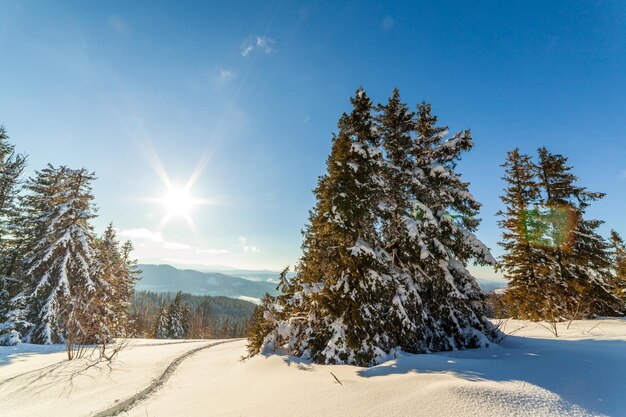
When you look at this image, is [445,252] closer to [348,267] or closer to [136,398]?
[348,267]

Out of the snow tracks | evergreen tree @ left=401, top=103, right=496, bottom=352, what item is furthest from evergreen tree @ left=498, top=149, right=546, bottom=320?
the snow tracks

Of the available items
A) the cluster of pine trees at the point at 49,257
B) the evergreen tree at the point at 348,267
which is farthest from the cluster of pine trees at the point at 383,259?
the cluster of pine trees at the point at 49,257

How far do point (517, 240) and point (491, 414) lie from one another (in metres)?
21.3

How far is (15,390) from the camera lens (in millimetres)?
8234

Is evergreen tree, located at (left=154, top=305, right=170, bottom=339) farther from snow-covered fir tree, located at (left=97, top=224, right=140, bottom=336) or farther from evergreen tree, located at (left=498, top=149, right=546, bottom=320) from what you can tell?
evergreen tree, located at (left=498, top=149, right=546, bottom=320)

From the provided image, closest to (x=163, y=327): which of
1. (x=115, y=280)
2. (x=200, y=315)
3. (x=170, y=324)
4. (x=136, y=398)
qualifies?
(x=170, y=324)

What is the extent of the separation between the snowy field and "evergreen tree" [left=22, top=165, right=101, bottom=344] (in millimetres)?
11910

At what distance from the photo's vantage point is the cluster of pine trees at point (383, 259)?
10773 mm

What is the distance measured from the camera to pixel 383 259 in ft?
38.8

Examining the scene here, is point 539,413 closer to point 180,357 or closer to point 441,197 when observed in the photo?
point 441,197

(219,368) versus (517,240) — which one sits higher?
(517,240)

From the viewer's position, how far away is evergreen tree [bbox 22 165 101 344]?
20.8 metres

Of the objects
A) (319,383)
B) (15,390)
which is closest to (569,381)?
(319,383)

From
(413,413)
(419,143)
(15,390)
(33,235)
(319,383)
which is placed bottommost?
(15,390)
